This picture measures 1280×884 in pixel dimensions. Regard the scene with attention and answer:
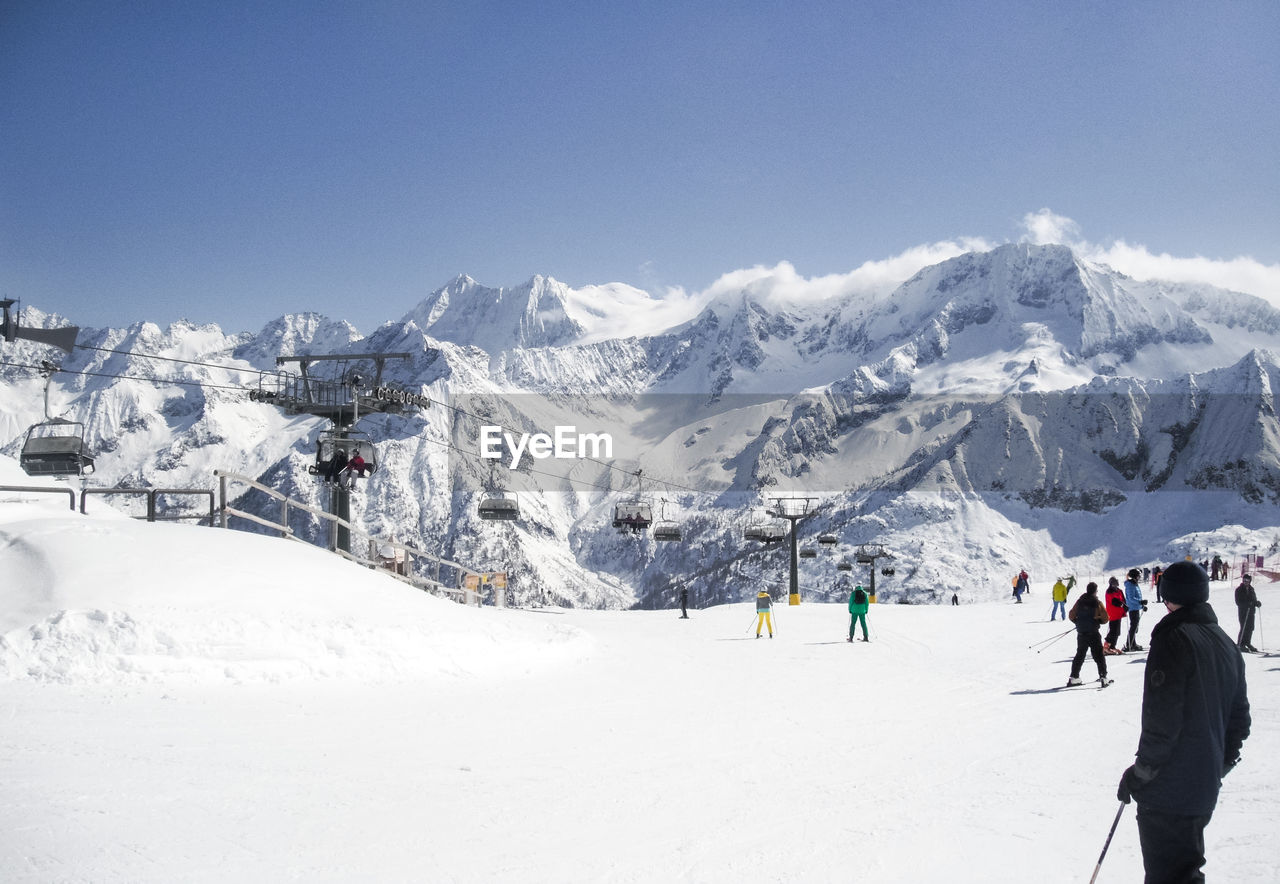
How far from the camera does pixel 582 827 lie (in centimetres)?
742

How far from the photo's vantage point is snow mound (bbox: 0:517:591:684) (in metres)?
12.4

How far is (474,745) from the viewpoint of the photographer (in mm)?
10125

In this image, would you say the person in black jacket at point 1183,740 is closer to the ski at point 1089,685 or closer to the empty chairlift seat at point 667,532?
the ski at point 1089,685

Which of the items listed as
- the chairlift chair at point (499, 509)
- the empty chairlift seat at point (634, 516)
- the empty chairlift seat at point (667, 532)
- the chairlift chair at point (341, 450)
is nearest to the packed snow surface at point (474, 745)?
the chairlift chair at point (341, 450)

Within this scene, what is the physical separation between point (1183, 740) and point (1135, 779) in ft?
1.14

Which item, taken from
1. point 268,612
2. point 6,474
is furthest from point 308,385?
point 268,612

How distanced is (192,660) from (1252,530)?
22655cm

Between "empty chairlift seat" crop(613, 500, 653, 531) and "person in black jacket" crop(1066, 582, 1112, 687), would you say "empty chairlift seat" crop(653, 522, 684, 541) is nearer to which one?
"empty chairlift seat" crop(613, 500, 653, 531)

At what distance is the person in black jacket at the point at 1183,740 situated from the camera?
16.4 feet

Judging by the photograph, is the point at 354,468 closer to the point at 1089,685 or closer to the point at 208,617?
the point at 208,617

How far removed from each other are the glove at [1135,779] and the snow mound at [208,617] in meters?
11.2

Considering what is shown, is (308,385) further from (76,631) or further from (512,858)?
(512,858)

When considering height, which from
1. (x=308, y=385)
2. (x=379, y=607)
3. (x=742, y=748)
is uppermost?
(x=308, y=385)

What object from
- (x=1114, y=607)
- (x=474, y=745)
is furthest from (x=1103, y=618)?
(x=474, y=745)
